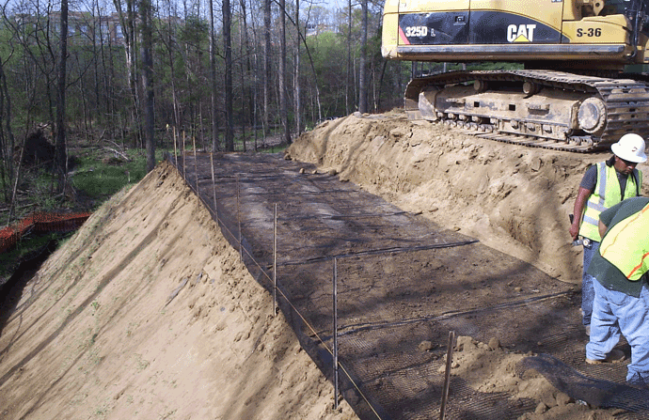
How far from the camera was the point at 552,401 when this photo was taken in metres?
3.45

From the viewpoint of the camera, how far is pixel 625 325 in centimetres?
385

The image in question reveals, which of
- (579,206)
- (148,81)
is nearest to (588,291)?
(579,206)

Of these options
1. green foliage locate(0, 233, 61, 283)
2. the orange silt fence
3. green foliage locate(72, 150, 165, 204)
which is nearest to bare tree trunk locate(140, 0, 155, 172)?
green foliage locate(72, 150, 165, 204)

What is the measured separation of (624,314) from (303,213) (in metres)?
5.60

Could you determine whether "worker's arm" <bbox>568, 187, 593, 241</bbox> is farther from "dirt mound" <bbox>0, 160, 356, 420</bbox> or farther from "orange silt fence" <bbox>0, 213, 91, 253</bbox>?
"orange silt fence" <bbox>0, 213, 91, 253</bbox>

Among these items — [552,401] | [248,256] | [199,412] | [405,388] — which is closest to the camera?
[552,401]

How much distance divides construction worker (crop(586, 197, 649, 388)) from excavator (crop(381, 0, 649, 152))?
3.74m

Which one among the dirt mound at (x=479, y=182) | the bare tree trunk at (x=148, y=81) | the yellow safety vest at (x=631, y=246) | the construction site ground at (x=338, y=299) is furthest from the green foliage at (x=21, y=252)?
the yellow safety vest at (x=631, y=246)

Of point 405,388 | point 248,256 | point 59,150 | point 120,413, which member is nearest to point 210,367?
point 120,413

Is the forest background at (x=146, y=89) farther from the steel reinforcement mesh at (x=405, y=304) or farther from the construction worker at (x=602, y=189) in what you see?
the construction worker at (x=602, y=189)

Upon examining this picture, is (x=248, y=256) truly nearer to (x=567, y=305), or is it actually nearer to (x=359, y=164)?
(x=567, y=305)

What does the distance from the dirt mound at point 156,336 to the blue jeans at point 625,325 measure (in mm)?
2158

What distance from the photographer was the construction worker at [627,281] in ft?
12.1

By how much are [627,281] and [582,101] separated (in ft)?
15.7
